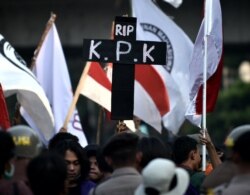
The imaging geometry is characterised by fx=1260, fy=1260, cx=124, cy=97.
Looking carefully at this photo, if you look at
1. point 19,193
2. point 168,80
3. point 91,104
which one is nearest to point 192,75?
point 168,80

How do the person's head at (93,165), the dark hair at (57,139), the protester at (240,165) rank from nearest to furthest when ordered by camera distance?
the protester at (240,165) → the dark hair at (57,139) → the person's head at (93,165)

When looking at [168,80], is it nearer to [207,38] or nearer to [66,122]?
[66,122]

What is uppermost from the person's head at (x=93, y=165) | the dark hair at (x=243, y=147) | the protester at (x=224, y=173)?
the dark hair at (x=243, y=147)

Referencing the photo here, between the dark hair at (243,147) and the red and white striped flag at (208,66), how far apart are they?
4.22m

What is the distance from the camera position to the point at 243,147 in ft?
28.2

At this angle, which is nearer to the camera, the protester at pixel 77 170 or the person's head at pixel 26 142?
the person's head at pixel 26 142

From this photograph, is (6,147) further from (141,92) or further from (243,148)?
(141,92)

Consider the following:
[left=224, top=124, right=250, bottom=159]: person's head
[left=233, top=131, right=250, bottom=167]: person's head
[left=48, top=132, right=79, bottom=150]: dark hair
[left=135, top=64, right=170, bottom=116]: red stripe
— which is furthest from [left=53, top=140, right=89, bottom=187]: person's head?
[left=135, top=64, right=170, bottom=116]: red stripe

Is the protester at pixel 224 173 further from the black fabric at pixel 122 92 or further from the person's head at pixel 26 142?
the black fabric at pixel 122 92

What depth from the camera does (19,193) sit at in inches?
338

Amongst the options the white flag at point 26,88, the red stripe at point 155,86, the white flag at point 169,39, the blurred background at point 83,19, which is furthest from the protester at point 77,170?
the blurred background at point 83,19

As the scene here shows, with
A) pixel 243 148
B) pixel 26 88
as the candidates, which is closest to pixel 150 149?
pixel 243 148

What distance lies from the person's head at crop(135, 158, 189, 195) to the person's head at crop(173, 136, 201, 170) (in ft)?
8.80

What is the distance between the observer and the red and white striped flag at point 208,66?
42.2 feet
